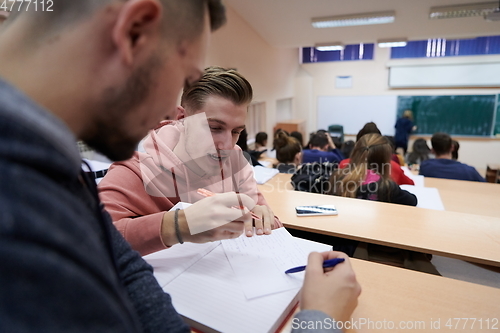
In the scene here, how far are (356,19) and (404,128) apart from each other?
10.0 feet

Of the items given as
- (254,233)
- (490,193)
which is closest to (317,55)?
(490,193)

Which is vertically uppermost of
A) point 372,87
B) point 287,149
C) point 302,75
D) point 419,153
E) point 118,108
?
point 302,75

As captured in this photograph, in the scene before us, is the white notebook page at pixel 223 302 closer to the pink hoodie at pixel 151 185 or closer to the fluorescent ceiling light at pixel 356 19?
the pink hoodie at pixel 151 185

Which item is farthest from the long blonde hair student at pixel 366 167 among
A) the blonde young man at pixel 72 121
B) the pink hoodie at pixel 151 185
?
the blonde young man at pixel 72 121

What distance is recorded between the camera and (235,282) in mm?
753

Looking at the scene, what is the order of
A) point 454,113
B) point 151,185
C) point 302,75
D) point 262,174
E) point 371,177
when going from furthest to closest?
point 302,75 < point 454,113 < point 262,174 < point 371,177 < point 151,185

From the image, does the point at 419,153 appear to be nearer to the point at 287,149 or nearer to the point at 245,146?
the point at 287,149

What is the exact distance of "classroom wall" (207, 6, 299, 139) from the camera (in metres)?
4.10

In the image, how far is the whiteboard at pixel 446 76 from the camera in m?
5.84

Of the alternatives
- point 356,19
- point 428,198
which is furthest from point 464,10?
point 428,198

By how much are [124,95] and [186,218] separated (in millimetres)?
491

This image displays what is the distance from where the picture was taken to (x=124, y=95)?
0.38 m

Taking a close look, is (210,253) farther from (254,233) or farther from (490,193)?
(490,193)

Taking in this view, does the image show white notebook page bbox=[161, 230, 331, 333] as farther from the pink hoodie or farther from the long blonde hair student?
the long blonde hair student
